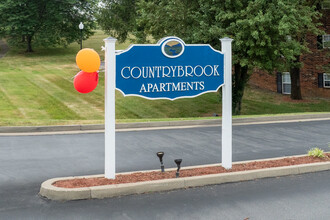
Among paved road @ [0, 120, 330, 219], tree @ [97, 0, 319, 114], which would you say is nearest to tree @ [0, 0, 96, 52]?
tree @ [97, 0, 319, 114]

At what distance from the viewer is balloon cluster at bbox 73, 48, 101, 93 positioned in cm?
800

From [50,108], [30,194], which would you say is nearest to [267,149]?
[30,194]

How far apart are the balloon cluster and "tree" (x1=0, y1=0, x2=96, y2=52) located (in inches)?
1565

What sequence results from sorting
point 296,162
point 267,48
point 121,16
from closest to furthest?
point 296,162 → point 267,48 → point 121,16

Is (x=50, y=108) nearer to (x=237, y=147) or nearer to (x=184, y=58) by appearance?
(x=237, y=147)

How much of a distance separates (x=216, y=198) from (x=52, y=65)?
36.3m

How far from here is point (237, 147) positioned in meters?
12.2

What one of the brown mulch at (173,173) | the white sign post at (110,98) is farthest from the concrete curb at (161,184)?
the white sign post at (110,98)

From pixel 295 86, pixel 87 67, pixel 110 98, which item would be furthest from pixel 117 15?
pixel 110 98

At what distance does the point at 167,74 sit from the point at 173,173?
6.84 ft

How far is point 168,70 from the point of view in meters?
8.62

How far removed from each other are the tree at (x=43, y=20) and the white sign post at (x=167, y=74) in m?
39.5

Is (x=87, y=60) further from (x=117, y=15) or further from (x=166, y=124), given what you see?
(x=117, y=15)

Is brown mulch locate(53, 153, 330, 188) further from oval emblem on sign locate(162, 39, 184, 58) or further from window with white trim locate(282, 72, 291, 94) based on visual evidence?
window with white trim locate(282, 72, 291, 94)
